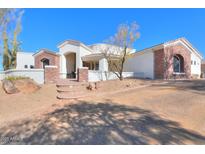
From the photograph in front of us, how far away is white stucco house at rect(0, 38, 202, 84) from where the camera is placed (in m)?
18.8

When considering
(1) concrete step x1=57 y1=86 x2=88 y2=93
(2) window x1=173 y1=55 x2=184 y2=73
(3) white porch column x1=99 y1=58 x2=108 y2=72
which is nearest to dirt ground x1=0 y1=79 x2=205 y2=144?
(1) concrete step x1=57 y1=86 x2=88 y2=93

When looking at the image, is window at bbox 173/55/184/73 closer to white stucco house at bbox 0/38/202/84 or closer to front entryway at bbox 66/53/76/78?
white stucco house at bbox 0/38/202/84

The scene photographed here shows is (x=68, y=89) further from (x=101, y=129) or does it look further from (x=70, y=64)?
(x=70, y=64)

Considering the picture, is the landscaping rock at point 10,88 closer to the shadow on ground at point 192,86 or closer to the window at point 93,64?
the shadow on ground at point 192,86

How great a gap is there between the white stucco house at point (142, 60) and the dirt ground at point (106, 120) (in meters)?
7.59

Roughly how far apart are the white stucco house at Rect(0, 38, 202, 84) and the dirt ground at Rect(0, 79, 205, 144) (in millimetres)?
7587

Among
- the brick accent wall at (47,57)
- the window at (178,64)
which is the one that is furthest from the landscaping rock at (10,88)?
the window at (178,64)

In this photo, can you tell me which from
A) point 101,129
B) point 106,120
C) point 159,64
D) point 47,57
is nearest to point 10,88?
point 106,120

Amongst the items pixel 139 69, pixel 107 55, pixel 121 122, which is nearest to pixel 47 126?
pixel 121 122

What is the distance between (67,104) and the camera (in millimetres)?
9242

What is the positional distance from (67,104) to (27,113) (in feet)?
6.33

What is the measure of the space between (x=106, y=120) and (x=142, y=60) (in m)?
16.1

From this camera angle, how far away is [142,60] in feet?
70.6
